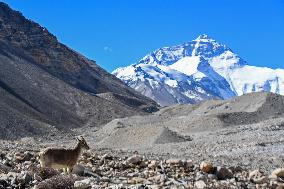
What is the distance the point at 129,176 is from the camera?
13211mm

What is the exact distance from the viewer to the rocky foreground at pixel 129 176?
11.0 m

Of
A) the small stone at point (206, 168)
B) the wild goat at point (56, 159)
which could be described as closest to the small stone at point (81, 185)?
the wild goat at point (56, 159)

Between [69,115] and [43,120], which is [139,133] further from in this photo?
[69,115]

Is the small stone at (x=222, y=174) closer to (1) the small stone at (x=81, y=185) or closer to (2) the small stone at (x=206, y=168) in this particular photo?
(2) the small stone at (x=206, y=168)

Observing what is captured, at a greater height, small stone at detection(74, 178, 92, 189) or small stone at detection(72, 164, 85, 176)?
small stone at detection(72, 164, 85, 176)

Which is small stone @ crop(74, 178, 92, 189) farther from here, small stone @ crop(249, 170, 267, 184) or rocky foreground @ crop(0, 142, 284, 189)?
small stone @ crop(249, 170, 267, 184)

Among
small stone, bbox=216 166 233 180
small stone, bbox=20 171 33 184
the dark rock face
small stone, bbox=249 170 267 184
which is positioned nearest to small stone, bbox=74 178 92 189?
small stone, bbox=20 171 33 184

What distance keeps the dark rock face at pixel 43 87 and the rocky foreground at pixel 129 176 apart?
141 ft

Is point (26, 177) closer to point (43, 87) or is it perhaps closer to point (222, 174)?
point (222, 174)

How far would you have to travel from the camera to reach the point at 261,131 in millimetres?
46750

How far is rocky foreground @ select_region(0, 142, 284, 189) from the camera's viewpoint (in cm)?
1096

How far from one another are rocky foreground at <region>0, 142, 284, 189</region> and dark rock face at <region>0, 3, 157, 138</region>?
141ft

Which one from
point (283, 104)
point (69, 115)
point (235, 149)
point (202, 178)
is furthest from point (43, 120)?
point (202, 178)

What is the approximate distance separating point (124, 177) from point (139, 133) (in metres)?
37.5
